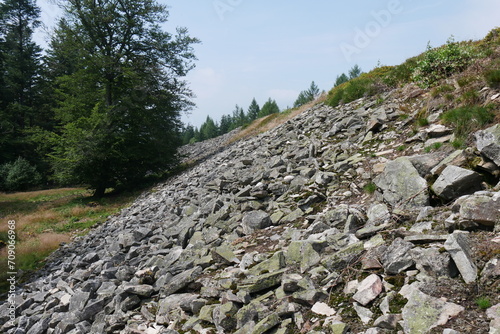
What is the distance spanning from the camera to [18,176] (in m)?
35.8

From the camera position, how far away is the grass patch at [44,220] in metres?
12.7

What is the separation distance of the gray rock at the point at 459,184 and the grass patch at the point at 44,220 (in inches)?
497

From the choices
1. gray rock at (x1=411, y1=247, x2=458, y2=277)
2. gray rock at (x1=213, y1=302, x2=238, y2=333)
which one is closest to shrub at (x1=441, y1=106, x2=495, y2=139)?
gray rock at (x1=411, y1=247, x2=458, y2=277)

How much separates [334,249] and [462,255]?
1810mm

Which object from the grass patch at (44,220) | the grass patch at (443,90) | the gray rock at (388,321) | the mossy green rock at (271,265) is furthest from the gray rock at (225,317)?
the grass patch at (44,220)

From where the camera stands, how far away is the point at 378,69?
18.4 metres

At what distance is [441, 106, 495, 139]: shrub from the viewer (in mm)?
6043

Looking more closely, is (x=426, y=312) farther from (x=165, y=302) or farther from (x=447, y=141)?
(x=447, y=141)

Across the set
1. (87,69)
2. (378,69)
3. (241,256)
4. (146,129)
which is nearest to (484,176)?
(241,256)

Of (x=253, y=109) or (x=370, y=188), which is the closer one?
(x=370, y=188)

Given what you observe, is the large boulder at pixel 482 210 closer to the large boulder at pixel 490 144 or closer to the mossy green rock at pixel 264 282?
the large boulder at pixel 490 144

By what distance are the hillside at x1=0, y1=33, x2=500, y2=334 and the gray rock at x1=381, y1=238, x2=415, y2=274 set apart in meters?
0.01

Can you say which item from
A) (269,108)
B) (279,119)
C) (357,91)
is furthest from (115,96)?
(269,108)

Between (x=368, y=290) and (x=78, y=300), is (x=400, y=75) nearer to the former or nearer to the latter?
(x=368, y=290)
